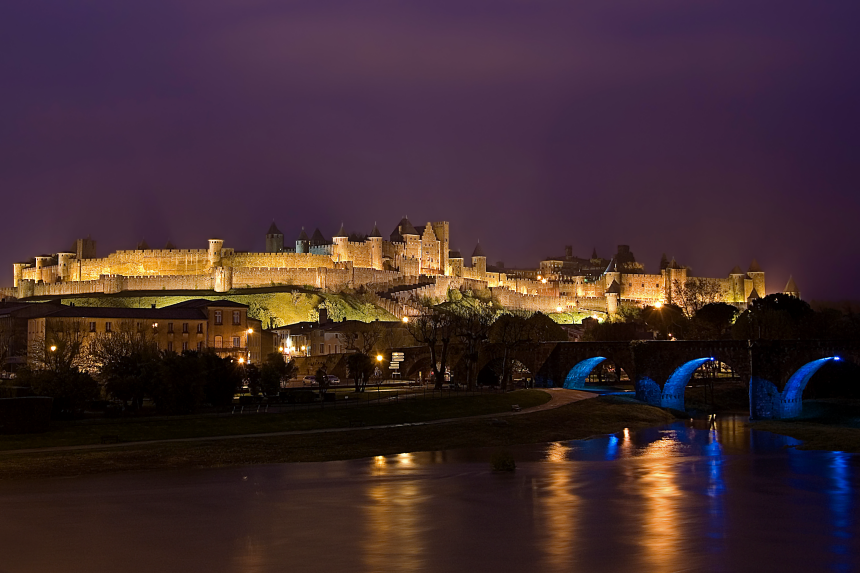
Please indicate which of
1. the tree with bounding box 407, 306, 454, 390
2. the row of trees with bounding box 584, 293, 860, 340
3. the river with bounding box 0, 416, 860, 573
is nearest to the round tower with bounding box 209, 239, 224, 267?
the row of trees with bounding box 584, 293, 860, 340

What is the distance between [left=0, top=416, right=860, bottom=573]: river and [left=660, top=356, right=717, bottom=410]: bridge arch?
25657 millimetres

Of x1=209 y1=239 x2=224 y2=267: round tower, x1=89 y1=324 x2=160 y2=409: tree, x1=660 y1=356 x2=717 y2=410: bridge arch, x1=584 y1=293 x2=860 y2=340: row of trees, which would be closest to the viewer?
x1=89 y1=324 x2=160 y2=409: tree

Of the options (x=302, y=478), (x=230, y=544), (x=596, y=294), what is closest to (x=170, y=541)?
(x=230, y=544)

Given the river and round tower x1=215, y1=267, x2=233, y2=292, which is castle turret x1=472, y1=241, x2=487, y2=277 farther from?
the river

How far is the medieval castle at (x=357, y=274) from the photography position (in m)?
120

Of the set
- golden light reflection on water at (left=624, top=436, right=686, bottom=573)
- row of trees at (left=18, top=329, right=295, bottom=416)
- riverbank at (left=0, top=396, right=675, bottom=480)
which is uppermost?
row of trees at (left=18, top=329, right=295, bottom=416)

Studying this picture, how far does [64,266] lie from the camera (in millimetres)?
130875

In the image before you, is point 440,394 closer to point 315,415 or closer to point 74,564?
point 315,415

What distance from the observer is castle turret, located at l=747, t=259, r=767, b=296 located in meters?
154

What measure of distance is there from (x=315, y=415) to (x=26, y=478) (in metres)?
14.7

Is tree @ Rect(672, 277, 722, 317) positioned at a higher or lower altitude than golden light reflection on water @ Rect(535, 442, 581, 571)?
higher

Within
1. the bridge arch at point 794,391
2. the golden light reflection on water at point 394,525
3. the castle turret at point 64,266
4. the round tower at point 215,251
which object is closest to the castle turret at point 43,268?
the castle turret at point 64,266

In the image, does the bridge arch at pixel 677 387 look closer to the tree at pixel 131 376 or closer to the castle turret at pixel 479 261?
the tree at pixel 131 376

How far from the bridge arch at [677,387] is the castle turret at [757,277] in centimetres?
9633
